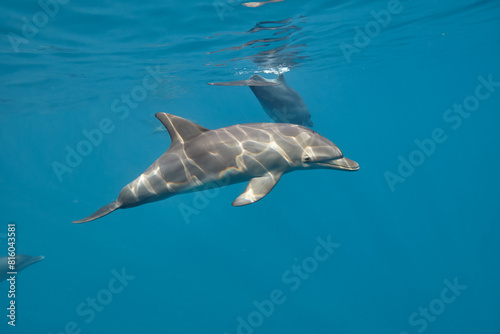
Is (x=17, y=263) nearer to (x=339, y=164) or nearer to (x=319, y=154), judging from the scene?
(x=319, y=154)

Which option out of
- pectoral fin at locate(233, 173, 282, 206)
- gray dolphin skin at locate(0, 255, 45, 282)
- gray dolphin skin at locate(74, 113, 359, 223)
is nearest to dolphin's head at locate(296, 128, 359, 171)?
gray dolphin skin at locate(74, 113, 359, 223)

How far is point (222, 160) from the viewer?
15.4 feet

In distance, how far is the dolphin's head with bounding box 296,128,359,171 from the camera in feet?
15.4

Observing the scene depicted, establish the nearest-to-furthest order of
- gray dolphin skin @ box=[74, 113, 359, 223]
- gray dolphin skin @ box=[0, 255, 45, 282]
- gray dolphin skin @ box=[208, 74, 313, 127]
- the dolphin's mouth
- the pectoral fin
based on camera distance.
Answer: the pectoral fin
gray dolphin skin @ box=[74, 113, 359, 223]
the dolphin's mouth
gray dolphin skin @ box=[208, 74, 313, 127]
gray dolphin skin @ box=[0, 255, 45, 282]

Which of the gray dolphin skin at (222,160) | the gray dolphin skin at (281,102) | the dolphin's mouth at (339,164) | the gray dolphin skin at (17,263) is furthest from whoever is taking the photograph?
the gray dolphin skin at (17,263)

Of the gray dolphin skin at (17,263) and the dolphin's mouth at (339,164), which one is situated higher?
the dolphin's mouth at (339,164)

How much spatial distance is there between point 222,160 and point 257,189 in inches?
25.9

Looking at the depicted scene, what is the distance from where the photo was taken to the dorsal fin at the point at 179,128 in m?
4.77

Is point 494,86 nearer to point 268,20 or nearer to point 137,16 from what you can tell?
point 268,20

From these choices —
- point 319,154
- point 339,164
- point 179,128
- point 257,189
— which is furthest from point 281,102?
point 257,189

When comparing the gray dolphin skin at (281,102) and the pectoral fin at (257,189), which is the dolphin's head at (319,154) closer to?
the pectoral fin at (257,189)

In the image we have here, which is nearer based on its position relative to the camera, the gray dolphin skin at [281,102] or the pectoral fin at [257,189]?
the pectoral fin at [257,189]

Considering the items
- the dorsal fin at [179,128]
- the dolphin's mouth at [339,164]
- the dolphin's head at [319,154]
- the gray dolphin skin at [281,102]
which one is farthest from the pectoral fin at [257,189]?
the gray dolphin skin at [281,102]

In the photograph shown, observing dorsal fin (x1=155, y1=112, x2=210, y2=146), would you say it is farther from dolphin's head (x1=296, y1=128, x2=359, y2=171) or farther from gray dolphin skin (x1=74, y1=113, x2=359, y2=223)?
dolphin's head (x1=296, y1=128, x2=359, y2=171)
